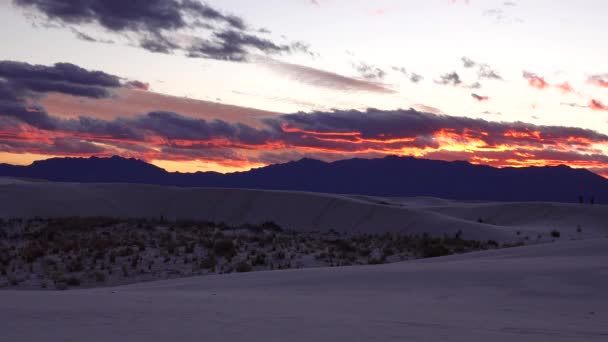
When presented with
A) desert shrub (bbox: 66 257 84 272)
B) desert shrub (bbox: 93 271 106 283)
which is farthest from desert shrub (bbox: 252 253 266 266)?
desert shrub (bbox: 66 257 84 272)

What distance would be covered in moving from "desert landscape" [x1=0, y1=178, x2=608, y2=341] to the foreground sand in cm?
2

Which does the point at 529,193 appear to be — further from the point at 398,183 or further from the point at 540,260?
the point at 540,260

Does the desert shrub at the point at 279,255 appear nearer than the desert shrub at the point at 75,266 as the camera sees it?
No

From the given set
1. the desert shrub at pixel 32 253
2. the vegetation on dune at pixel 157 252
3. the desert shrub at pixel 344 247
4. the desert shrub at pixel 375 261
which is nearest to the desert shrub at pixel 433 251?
the vegetation on dune at pixel 157 252

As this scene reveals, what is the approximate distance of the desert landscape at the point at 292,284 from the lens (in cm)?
679

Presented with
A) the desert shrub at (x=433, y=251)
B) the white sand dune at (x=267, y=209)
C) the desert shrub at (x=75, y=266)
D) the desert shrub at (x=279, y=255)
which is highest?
the white sand dune at (x=267, y=209)

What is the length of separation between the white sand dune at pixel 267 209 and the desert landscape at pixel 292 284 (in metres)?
3.76

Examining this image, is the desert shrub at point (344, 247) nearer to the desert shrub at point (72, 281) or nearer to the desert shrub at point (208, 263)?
the desert shrub at point (208, 263)

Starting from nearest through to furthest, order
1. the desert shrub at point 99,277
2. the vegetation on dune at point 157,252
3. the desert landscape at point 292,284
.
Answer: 1. the desert landscape at point 292,284
2. the desert shrub at point 99,277
3. the vegetation on dune at point 157,252

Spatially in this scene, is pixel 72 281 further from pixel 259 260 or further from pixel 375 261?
pixel 375 261

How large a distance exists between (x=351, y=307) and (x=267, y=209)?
37793 mm

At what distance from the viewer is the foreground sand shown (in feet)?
21.2

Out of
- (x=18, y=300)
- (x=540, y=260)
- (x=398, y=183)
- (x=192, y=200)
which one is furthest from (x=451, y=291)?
(x=398, y=183)

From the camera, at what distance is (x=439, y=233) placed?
33125mm
